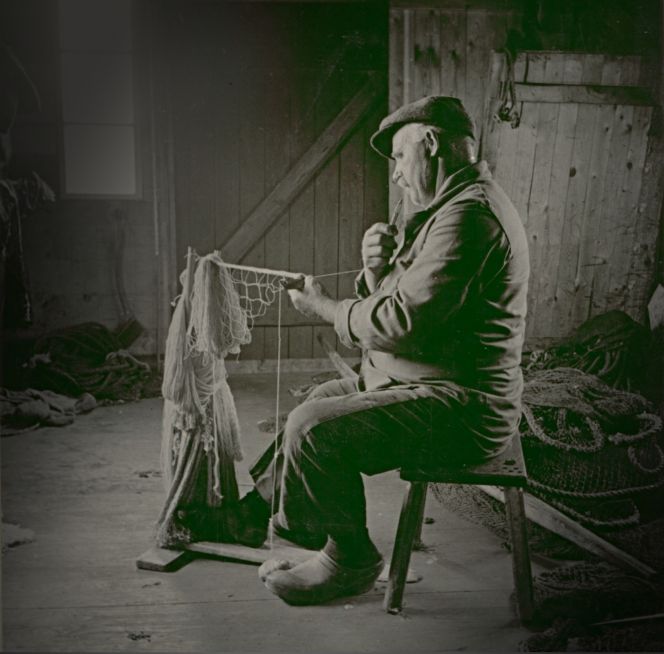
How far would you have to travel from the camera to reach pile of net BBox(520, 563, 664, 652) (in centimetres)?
278

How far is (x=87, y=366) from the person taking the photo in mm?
2967

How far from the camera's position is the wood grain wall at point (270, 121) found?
282 centimetres

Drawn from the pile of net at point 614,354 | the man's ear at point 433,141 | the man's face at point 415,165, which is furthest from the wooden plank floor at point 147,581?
the man's ear at point 433,141

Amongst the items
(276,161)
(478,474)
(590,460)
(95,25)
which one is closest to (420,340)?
(478,474)

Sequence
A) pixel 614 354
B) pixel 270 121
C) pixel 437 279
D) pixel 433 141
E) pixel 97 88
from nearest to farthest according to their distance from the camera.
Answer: pixel 437 279 < pixel 433 141 < pixel 97 88 < pixel 270 121 < pixel 614 354

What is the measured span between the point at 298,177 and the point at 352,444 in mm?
953

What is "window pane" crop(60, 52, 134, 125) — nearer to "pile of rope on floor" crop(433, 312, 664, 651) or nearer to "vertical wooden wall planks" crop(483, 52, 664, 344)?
"vertical wooden wall planks" crop(483, 52, 664, 344)

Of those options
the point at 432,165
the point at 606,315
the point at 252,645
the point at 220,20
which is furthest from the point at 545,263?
the point at 252,645

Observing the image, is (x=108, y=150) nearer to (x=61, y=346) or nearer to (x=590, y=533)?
(x=61, y=346)

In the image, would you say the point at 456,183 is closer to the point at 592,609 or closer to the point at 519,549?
the point at 519,549

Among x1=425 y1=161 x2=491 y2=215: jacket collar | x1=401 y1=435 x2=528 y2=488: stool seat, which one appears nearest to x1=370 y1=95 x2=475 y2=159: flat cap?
x1=425 y1=161 x2=491 y2=215: jacket collar

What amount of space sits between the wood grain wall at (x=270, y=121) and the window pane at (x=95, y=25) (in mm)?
123

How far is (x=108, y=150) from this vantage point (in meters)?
2.80

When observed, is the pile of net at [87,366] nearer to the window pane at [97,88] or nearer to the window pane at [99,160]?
the window pane at [99,160]
